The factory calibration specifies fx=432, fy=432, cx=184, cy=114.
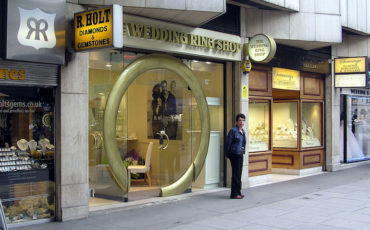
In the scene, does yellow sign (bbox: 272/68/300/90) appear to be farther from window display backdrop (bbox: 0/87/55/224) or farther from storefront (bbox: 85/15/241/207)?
window display backdrop (bbox: 0/87/55/224)

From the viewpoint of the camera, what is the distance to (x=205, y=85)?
11.2 m

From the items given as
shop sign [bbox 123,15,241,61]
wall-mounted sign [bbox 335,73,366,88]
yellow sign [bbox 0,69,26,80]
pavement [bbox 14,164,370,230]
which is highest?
shop sign [bbox 123,15,241,61]

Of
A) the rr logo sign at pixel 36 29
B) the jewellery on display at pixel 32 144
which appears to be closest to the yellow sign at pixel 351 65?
the rr logo sign at pixel 36 29

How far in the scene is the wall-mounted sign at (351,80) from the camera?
14.9 meters

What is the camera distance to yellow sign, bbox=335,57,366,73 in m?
14.9

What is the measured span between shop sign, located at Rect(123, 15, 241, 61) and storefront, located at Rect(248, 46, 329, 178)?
147 centimetres

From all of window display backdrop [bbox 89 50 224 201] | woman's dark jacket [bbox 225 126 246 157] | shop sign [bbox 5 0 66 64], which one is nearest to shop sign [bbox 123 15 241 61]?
window display backdrop [bbox 89 50 224 201]

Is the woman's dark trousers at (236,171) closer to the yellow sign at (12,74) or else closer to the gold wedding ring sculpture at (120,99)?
the gold wedding ring sculpture at (120,99)

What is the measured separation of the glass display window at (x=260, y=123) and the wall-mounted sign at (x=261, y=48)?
1.64 meters

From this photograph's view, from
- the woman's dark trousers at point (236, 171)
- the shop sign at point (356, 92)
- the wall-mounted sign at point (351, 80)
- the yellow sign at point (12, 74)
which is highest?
the wall-mounted sign at point (351, 80)

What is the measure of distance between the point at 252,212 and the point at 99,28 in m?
4.47

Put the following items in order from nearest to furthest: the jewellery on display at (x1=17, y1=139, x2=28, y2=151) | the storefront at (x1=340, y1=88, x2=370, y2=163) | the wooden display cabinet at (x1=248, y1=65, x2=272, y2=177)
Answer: the jewellery on display at (x1=17, y1=139, x2=28, y2=151)
the wooden display cabinet at (x1=248, y1=65, x2=272, y2=177)
the storefront at (x1=340, y1=88, x2=370, y2=163)

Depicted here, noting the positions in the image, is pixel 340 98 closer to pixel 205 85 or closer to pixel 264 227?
pixel 205 85

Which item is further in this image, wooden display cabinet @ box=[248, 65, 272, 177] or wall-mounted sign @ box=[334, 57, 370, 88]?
wall-mounted sign @ box=[334, 57, 370, 88]
